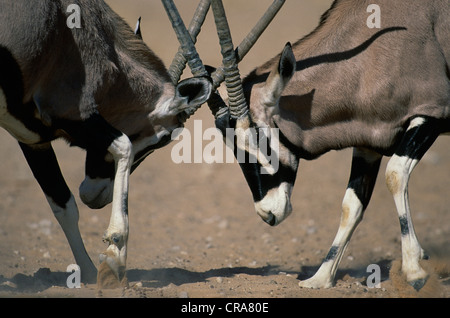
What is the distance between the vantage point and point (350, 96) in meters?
6.09

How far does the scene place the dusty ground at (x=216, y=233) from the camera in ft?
19.7

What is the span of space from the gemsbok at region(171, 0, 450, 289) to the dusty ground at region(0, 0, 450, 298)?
2.55 ft

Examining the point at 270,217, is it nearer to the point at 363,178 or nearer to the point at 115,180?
the point at 363,178

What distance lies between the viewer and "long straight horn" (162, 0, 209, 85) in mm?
5957

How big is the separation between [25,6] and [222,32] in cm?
149

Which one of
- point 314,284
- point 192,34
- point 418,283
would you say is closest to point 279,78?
point 192,34

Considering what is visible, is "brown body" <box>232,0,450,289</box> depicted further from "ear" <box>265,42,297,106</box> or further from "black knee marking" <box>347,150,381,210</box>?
"black knee marking" <box>347,150,381,210</box>

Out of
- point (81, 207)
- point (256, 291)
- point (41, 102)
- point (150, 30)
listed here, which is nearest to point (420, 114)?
point (256, 291)

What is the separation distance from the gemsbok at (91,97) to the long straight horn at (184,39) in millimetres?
20

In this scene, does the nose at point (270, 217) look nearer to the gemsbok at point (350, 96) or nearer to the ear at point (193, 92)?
the gemsbok at point (350, 96)

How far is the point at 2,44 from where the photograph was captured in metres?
5.31

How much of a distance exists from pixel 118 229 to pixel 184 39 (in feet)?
5.20

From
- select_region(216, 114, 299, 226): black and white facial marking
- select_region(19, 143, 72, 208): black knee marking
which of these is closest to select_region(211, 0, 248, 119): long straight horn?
select_region(216, 114, 299, 226): black and white facial marking
